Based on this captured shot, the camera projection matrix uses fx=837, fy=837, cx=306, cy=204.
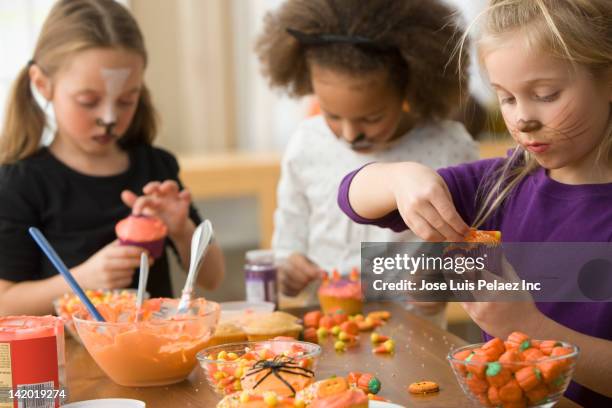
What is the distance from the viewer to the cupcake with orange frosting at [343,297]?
1441 millimetres

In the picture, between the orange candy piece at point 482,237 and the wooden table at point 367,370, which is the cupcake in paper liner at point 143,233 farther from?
the orange candy piece at point 482,237

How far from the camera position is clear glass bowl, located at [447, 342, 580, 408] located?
853mm

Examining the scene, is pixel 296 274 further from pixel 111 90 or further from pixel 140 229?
pixel 111 90

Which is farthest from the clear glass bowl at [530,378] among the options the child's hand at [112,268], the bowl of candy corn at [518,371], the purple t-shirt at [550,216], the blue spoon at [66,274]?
the child's hand at [112,268]

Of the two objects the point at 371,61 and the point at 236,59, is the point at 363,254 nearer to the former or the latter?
the point at 371,61

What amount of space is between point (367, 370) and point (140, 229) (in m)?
0.56

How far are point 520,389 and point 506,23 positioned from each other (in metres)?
0.50

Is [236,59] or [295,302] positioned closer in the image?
[295,302]

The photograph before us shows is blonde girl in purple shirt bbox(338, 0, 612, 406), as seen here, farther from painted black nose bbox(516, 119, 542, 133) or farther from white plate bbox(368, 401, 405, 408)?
white plate bbox(368, 401, 405, 408)

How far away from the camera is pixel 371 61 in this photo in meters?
1.71

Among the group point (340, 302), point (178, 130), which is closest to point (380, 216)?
point (340, 302)

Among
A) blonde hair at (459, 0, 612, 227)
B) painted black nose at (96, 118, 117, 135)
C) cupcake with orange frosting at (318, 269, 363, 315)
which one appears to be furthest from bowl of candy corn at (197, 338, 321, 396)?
painted black nose at (96, 118, 117, 135)

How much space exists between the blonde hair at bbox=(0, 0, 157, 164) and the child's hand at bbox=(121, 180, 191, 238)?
0.25 meters

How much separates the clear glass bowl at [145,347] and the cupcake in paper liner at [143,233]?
0.39 metres
